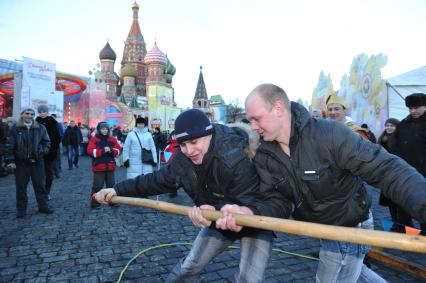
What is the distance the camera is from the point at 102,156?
24.8 ft

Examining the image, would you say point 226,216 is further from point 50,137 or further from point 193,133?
point 50,137

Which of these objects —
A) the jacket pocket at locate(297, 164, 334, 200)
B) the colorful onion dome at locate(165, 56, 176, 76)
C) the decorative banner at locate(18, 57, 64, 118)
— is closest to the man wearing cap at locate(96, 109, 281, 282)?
the jacket pocket at locate(297, 164, 334, 200)

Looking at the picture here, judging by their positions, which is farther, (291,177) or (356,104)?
(356,104)

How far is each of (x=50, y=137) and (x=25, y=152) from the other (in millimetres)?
1874

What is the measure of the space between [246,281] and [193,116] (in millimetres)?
1297

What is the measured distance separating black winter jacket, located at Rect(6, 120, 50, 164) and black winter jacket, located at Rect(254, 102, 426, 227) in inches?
224

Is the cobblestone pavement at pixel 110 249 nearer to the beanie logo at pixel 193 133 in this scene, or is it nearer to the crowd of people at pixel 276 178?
the crowd of people at pixel 276 178

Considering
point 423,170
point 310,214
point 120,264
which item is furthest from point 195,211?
point 423,170

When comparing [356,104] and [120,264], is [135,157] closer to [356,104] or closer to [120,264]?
[120,264]


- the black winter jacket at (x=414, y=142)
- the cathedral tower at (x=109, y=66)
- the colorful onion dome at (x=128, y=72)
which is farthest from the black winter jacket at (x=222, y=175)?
the colorful onion dome at (x=128, y=72)

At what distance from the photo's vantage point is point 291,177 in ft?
7.41

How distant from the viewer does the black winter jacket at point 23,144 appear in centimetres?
650

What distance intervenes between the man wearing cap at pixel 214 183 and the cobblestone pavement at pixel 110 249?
1.34m

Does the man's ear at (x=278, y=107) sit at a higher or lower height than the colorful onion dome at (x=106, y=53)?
lower
